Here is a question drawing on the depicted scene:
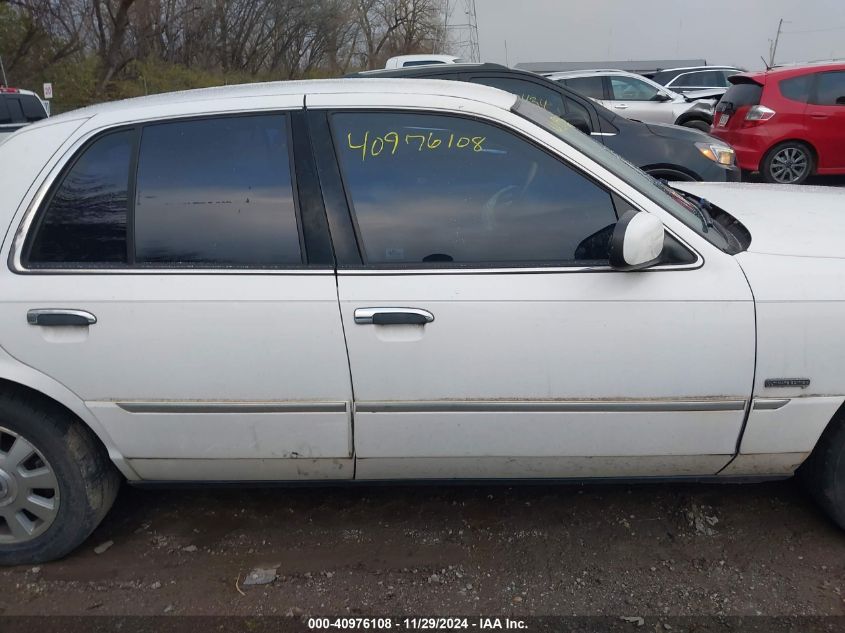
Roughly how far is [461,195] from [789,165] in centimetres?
840

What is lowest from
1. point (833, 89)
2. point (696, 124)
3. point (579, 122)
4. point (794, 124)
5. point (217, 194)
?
point (696, 124)

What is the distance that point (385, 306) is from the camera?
8.12 feet

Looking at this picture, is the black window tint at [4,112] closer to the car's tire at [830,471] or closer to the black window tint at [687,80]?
the car's tire at [830,471]

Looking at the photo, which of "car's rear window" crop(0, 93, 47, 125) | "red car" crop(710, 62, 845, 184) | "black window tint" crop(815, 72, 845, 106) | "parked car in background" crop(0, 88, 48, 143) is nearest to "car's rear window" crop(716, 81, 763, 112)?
"red car" crop(710, 62, 845, 184)

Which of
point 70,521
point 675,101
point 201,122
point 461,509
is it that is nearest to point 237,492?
point 70,521

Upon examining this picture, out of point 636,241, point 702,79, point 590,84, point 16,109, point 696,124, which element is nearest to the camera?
point 636,241

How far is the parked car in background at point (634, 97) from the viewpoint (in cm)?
1247

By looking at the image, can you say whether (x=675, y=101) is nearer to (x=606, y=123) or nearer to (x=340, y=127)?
(x=606, y=123)

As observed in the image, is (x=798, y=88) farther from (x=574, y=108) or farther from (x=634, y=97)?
(x=574, y=108)

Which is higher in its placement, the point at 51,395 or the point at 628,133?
the point at 628,133

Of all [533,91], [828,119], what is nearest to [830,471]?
[533,91]

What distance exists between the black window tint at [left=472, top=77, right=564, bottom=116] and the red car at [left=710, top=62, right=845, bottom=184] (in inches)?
154

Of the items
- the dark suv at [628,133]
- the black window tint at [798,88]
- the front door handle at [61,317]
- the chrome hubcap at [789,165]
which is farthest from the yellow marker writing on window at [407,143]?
the black window tint at [798,88]

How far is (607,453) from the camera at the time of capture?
2660mm
